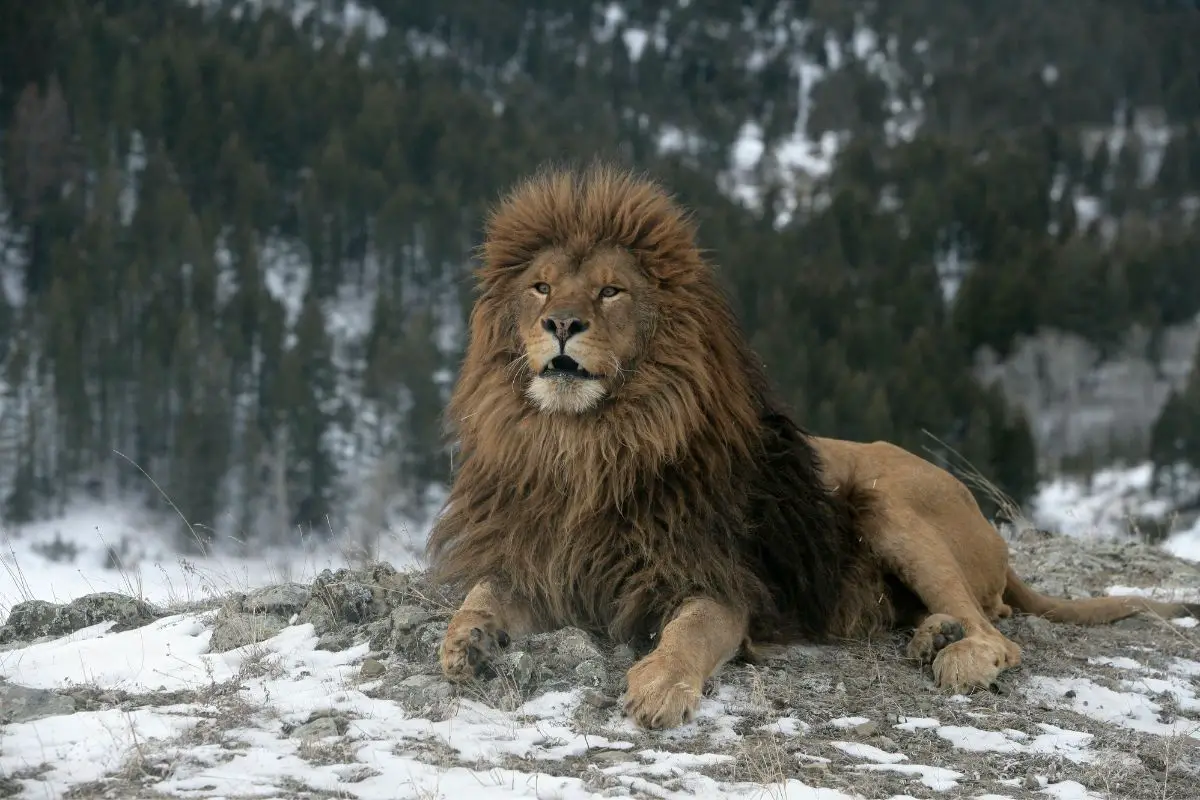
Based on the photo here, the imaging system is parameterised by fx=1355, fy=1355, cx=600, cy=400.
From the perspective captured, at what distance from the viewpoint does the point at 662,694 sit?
4.68 m

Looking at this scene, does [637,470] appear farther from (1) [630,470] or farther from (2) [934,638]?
(2) [934,638]

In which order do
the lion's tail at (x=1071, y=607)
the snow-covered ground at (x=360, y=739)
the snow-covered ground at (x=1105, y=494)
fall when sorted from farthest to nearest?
1. the snow-covered ground at (x=1105, y=494)
2. the lion's tail at (x=1071, y=607)
3. the snow-covered ground at (x=360, y=739)

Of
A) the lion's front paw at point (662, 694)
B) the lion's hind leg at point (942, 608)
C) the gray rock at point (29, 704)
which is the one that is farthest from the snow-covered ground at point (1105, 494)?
the gray rock at point (29, 704)

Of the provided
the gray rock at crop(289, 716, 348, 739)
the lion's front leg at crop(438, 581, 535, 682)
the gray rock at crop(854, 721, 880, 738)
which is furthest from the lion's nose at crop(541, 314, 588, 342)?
the gray rock at crop(854, 721, 880, 738)

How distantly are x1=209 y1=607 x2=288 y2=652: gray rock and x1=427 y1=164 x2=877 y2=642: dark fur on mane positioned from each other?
0.74 m

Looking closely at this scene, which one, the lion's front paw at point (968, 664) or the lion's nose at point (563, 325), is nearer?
the lion's nose at point (563, 325)

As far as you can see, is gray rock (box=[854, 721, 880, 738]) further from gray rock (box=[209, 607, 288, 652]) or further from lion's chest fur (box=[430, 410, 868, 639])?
gray rock (box=[209, 607, 288, 652])

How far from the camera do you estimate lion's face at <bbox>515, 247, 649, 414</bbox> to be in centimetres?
534

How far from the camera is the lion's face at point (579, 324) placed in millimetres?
5344

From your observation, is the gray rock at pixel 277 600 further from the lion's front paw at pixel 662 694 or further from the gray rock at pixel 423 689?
the lion's front paw at pixel 662 694

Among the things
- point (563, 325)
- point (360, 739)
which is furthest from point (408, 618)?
point (563, 325)

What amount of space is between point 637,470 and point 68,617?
2.81 meters

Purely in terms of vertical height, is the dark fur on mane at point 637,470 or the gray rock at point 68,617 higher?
the dark fur on mane at point 637,470

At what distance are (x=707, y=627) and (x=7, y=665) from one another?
276 cm
